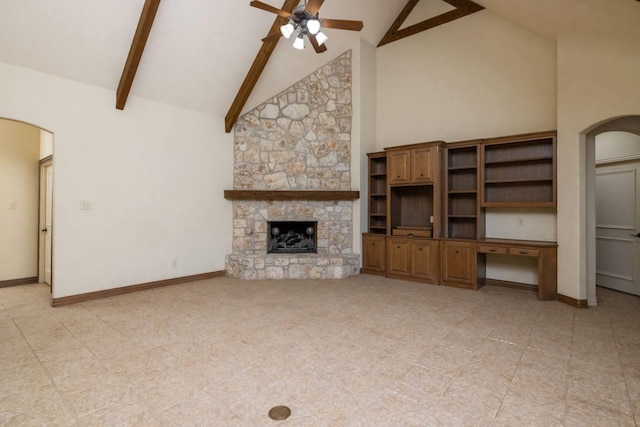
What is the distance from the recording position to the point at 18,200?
5320 mm

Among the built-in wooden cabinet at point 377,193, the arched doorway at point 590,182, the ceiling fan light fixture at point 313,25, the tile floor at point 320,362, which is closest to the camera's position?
the tile floor at point 320,362

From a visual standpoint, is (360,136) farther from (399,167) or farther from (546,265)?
(546,265)

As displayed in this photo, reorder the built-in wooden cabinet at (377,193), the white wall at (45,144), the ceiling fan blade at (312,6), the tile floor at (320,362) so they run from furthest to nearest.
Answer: the built-in wooden cabinet at (377,193)
the white wall at (45,144)
the ceiling fan blade at (312,6)
the tile floor at (320,362)

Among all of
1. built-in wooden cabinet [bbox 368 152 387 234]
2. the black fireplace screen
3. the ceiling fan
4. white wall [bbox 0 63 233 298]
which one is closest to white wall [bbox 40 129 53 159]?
white wall [bbox 0 63 233 298]

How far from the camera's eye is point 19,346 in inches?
115

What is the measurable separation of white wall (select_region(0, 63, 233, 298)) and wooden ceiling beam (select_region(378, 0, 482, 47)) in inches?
143

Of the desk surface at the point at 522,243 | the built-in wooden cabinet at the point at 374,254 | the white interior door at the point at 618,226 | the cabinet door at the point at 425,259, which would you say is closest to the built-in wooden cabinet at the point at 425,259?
the cabinet door at the point at 425,259

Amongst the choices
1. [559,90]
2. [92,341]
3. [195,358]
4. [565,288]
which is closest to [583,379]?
[565,288]

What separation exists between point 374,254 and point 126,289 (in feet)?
13.0

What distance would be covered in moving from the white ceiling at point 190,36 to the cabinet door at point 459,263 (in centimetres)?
304

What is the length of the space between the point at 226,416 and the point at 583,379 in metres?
2.45

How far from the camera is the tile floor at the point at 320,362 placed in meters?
1.99

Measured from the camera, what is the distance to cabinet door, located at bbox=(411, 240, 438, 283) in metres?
5.27

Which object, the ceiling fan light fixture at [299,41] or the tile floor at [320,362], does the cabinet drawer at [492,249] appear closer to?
the tile floor at [320,362]
